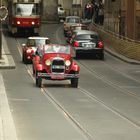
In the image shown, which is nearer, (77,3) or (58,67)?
(58,67)

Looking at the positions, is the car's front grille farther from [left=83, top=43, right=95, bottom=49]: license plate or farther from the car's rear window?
the car's rear window

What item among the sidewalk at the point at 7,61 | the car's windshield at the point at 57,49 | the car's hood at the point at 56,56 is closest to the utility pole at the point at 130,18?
the sidewalk at the point at 7,61

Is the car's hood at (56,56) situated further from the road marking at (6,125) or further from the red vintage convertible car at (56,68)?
the road marking at (6,125)

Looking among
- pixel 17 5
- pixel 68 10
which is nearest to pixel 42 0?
pixel 68 10

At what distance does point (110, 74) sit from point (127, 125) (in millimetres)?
17937

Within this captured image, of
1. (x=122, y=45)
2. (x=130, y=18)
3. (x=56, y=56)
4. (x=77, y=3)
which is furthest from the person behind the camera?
(x=77, y=3)

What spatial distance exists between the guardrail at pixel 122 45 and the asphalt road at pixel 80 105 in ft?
13.4

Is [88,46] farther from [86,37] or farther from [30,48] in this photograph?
[30,48]

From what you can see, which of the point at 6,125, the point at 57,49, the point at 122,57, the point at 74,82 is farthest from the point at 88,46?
the point at 6,125

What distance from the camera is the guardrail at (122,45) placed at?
1603 inches

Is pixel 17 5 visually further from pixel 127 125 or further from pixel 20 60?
pixel 127 125

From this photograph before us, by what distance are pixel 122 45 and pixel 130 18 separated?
6620 millimetres

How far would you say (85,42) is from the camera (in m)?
40.9

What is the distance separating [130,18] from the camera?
49.2 metres
